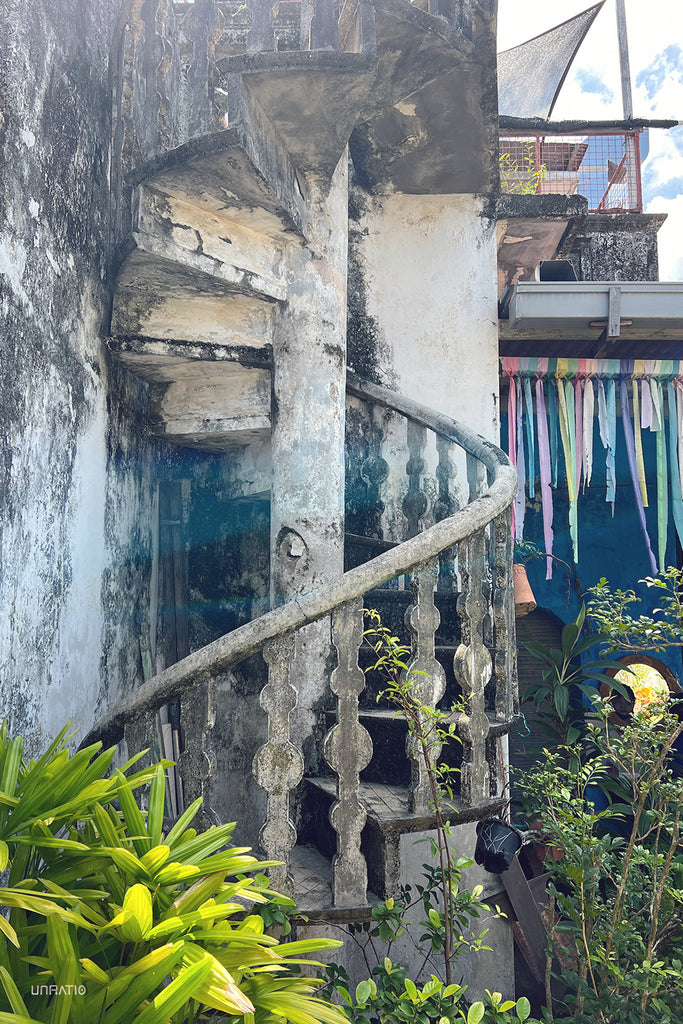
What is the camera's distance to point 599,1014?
2.69m

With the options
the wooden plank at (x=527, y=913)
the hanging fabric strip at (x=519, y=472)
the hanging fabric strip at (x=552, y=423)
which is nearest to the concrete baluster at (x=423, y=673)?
the wooden plank at (x=527, y=913)

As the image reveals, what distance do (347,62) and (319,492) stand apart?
183cm

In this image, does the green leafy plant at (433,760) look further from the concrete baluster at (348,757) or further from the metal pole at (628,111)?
the metal pole at (628,111)

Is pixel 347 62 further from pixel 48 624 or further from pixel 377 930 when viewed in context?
pixel 377 930

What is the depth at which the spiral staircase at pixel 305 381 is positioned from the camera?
268 cm

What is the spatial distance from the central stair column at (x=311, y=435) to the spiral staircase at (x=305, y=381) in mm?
11

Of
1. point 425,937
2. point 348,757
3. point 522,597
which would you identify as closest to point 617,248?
point 522,597

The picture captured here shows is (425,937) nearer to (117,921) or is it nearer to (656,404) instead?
(117,921)

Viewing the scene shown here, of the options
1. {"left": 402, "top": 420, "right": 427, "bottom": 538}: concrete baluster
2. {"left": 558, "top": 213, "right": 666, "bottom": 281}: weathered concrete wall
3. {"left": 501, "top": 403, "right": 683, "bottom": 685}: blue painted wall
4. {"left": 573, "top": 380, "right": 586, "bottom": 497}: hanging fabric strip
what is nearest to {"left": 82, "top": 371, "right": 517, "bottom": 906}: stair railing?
{"left": 402, "top": 420, "right": 427, "bottom": 538}: concrete baluster

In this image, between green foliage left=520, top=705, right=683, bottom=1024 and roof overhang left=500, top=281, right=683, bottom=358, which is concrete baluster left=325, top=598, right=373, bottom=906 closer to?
green foliage left=520, top=705, right=683, bottom=1024

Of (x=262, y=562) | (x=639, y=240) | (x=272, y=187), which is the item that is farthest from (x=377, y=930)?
(x=639, y=240)

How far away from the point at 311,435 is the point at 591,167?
566 cm

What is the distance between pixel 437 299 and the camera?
4.97 m

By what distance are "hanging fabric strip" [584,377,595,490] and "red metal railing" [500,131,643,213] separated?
260cm
